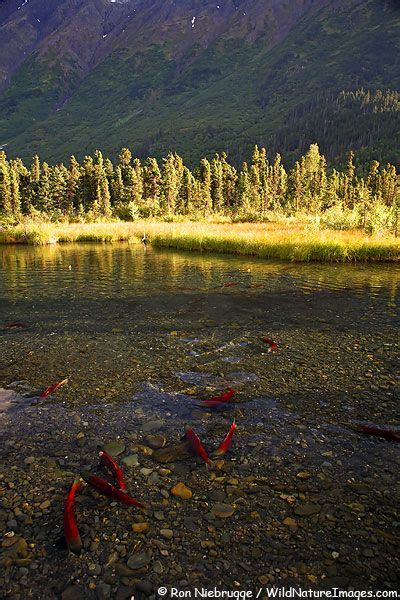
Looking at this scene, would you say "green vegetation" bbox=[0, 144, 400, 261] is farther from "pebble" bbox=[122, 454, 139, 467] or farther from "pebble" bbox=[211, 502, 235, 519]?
"pebble" bbox=[211, 502, 235, 519]

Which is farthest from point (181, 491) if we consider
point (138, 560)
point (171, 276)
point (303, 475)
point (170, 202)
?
point (170, 202)

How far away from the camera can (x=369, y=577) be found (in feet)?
12.9

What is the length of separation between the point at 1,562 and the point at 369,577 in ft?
12.2

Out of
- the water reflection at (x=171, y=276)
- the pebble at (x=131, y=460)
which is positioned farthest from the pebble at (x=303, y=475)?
the water reflection at (x=171, y=276)

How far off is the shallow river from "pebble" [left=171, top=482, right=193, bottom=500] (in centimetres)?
8

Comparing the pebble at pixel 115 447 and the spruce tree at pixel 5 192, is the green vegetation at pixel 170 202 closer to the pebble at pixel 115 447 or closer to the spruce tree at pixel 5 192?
the spruce tree at pixel 5 192

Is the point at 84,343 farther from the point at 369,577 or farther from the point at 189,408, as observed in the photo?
the point at 369,577

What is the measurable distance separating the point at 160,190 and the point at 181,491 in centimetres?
9200

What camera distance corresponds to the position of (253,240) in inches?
1358

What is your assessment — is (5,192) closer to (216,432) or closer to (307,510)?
(216,432)

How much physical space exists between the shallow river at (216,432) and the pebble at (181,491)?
0.08 meters

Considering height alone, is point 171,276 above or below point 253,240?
below

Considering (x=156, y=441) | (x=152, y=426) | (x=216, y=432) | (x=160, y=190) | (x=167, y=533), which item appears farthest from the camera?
(x=160, y=190)

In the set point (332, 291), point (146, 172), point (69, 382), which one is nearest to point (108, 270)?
point (332, 291)
